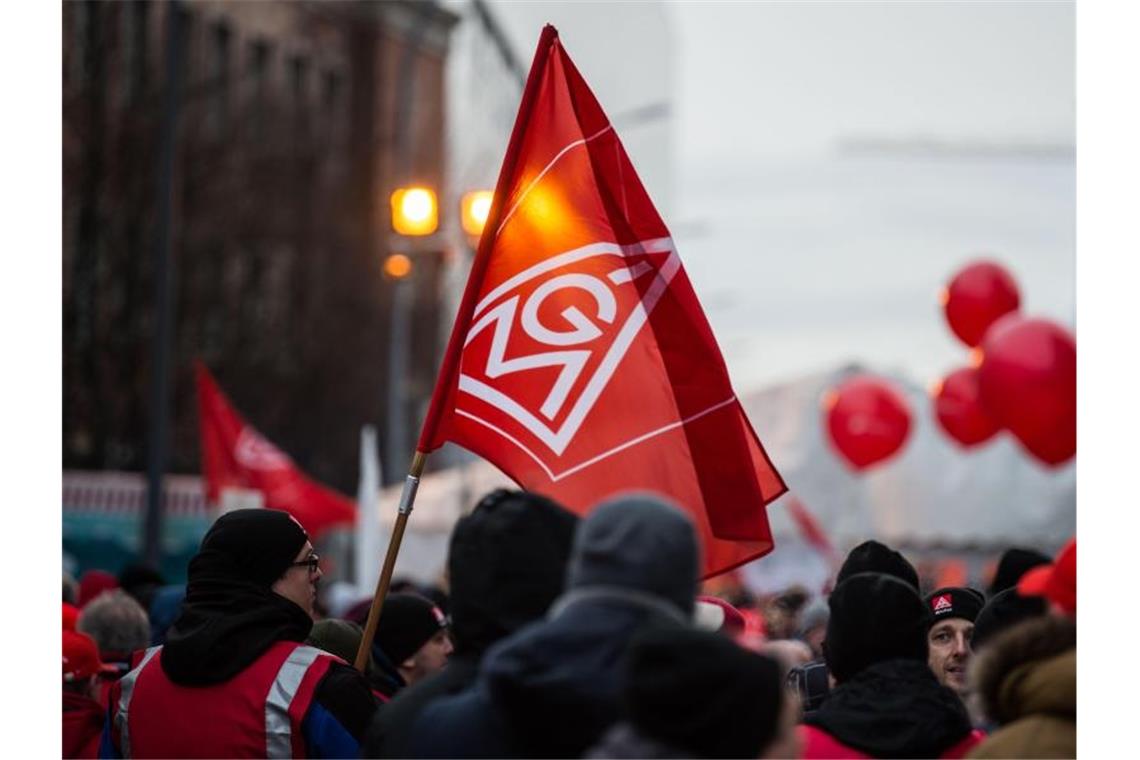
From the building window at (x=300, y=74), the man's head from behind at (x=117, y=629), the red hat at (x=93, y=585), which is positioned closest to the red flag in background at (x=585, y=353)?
the man's head from behind at (x=117, y=629)

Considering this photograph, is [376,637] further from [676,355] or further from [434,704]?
[434,704]

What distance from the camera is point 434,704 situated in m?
4.38

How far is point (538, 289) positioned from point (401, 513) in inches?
33.9

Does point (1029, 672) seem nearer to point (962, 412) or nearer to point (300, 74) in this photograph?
point (962, 412)

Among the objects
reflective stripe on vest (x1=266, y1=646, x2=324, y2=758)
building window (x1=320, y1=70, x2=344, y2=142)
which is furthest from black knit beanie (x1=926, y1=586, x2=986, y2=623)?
building window (x1=320, y1=70, x2=344, y2=142)

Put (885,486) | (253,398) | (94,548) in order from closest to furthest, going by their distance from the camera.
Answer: (94,548)
(253,398)
(885,486)

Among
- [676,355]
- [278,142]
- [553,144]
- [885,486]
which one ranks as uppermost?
[278,142]

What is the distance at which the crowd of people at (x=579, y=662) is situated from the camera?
3.78m

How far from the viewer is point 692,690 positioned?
368 cm

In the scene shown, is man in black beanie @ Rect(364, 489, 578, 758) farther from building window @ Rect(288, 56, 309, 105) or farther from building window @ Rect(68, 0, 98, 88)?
building window @ Rect(288, 56, 309, 105)

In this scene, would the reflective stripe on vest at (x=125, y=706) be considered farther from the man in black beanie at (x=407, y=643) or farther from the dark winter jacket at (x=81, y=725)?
the dark winter jacket at (x=81, y=725)

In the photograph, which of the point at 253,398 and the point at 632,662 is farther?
the point at 253,398

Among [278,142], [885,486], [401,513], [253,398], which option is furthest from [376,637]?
[885,486]

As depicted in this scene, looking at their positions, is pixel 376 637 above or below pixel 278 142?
below
